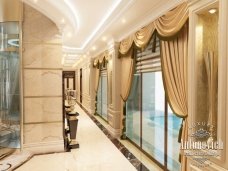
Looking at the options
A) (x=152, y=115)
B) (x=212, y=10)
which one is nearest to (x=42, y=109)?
(x=152, y=115)

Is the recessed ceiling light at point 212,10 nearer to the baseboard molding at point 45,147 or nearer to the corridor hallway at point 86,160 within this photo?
the corridor hallway at point 86,160

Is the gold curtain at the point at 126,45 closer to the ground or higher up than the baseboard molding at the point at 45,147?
higher up

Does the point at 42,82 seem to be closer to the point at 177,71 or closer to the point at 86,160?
the point at 86,160

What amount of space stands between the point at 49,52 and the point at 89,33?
6.55ft

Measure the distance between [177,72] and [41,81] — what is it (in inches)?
109

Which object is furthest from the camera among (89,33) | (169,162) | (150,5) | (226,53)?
(89,33)

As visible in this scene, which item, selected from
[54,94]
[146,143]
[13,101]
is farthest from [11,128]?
[146,143]

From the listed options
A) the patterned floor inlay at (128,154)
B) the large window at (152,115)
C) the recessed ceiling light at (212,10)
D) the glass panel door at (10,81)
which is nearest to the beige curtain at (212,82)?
the recessed ceiling light at (212,10)

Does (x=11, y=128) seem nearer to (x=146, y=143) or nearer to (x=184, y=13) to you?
(x=146, y=143)

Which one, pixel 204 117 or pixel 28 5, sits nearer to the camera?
pixel 204 117

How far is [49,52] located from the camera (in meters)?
4.17

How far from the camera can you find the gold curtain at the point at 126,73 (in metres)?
4.57

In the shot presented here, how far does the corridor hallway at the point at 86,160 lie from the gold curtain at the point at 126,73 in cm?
131

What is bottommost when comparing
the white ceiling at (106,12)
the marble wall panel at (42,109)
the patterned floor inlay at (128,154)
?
the patterned floor inlay at (128,154)
